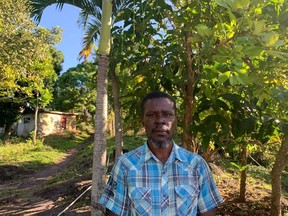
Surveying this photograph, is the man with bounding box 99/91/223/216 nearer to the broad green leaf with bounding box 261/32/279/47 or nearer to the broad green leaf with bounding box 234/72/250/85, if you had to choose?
the broad green leaf with bounding box 234/72/250/85

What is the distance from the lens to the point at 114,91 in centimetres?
546

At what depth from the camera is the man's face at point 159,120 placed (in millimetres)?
1962

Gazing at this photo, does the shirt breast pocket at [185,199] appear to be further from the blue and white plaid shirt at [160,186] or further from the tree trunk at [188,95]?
the tree trunk at [188,95]

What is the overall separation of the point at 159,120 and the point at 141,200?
0.49m

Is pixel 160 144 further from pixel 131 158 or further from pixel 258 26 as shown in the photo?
pixel 258 26

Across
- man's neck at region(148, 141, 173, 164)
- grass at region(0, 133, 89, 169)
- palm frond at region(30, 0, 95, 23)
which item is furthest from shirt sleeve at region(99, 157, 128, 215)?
grass at region(0, 133, 89, 169)

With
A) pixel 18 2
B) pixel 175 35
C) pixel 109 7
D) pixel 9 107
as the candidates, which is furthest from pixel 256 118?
pixel 9 107

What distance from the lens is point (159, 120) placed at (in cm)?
198

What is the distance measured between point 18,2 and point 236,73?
11.1m

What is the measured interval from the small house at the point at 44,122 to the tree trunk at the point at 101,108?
26.8 meters

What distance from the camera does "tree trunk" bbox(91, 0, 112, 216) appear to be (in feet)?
13.3

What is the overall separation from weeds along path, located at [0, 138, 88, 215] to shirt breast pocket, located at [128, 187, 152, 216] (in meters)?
6.04

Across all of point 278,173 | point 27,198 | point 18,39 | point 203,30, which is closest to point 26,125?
point 18,39

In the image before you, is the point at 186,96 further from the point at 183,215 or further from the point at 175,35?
the point at 183,215
